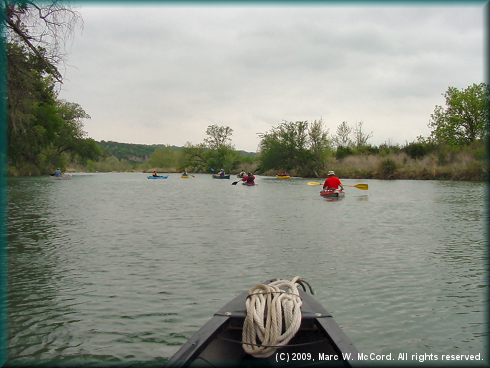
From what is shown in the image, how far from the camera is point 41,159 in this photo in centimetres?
5575

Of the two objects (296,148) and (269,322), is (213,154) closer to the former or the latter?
(296,148)

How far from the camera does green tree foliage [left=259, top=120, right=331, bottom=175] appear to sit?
54.2 metres

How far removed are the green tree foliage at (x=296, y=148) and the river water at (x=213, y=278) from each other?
4118 cm

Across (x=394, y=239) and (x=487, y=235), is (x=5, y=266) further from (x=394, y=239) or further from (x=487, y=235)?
(x=487, y=235)

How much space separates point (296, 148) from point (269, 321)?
53.7m

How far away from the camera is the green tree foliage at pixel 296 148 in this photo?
2132 inches

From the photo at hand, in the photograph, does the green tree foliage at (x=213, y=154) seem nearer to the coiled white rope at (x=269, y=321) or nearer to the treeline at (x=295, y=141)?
the treeline at (x=295, y=141)

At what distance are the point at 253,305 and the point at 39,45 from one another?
1011 centimetres

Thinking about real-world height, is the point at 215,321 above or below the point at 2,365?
above

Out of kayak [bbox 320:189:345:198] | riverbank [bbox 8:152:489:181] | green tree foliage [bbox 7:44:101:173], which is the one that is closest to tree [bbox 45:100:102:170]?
green tree foliage [bbox 7:44:101:173]

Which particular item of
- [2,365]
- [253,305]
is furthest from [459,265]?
[2,365]

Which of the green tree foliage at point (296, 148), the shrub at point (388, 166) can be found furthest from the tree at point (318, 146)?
the shrub at point (388, 166)

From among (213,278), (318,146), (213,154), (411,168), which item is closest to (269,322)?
(213,278)

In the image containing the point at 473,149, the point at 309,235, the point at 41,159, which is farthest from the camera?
the point at 41,159
